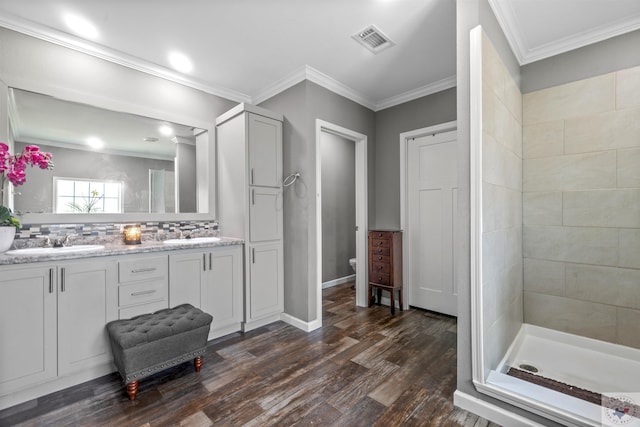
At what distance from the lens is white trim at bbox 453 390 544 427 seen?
154 cm

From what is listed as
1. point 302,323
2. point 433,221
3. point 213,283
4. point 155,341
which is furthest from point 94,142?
point 433,221

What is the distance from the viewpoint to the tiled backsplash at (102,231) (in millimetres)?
2170

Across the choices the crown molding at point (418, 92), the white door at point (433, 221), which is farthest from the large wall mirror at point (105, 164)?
the white door at point (433, 221)

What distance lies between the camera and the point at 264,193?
2971 millimetres

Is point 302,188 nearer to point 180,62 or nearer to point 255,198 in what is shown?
point 255,198

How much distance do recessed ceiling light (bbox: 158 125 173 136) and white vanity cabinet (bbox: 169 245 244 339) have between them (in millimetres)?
1330

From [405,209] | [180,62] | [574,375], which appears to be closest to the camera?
[574,375]

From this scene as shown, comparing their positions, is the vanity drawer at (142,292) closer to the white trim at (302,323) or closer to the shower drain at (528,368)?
the white trim at (302,323)

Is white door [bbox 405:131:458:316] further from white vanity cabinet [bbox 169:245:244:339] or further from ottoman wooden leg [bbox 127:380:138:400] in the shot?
ottoman wooden leg [bbox 127:380:138:400]

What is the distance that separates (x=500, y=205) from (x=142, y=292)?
2770 millimetres

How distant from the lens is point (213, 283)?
2650mm

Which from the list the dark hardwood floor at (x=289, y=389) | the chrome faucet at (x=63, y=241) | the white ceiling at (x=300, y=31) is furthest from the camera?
the chrome faucet at (x=63, y=241)

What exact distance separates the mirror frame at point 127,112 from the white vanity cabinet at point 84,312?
0.64m

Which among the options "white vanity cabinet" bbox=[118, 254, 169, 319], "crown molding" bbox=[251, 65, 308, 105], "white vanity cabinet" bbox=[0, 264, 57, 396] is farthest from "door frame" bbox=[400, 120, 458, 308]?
"white vanity cabinet" bbox=[0, 264, 57, 396]
